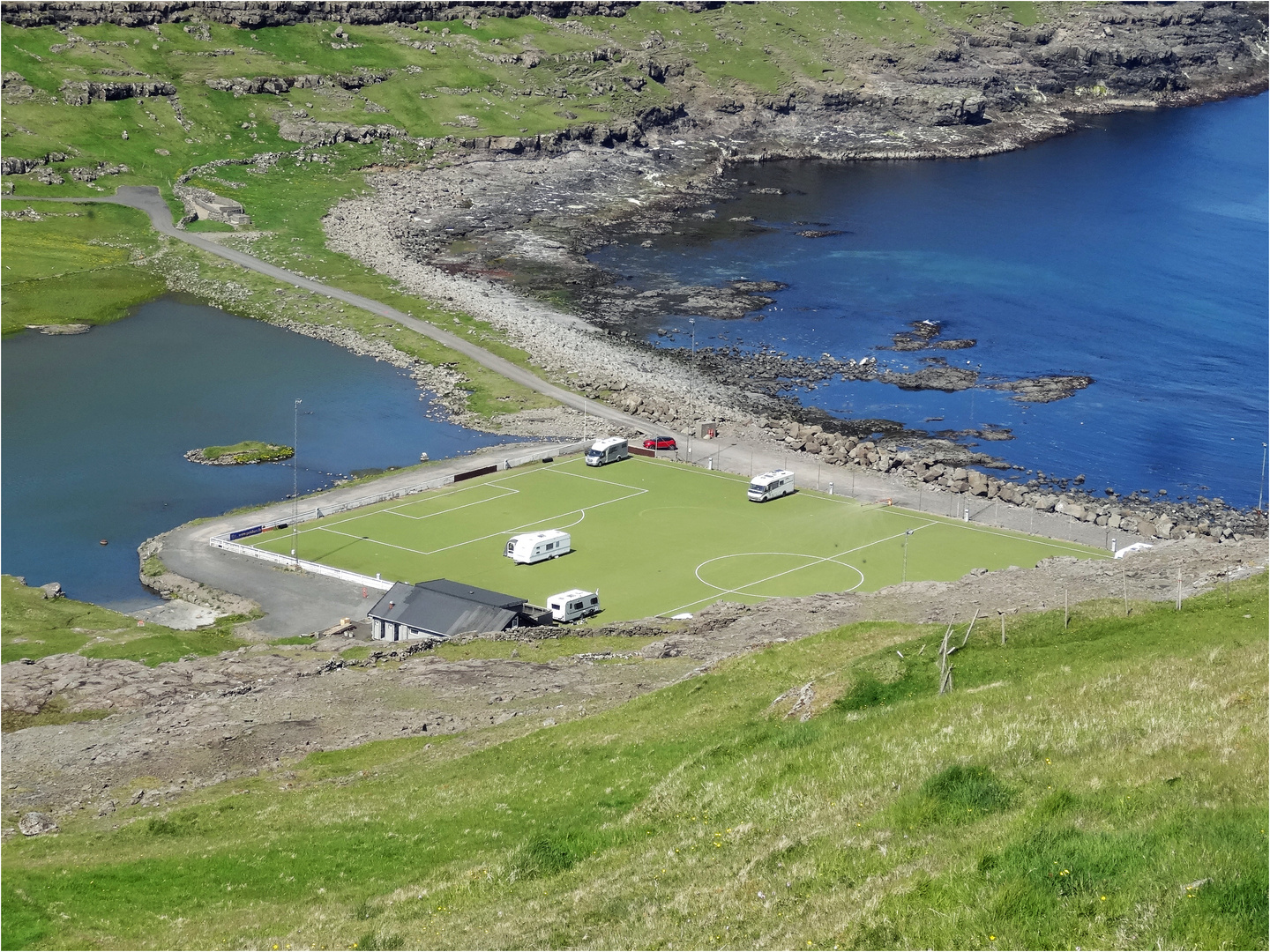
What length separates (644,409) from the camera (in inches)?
4808

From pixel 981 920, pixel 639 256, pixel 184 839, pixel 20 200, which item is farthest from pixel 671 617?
pixel 20 200

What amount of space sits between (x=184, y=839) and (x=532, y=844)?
1627 cm

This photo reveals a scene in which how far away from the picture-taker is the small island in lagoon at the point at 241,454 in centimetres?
11344

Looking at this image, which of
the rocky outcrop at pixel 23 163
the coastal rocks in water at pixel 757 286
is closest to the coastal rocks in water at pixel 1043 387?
the coastal rocks in water at pixel 757 286

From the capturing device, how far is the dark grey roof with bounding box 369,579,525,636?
7238 centimetres

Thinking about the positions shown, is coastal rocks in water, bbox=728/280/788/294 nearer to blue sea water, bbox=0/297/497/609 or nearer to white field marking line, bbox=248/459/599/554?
blue sea water, bbox=0/297/497/609

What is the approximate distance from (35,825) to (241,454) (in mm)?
71427

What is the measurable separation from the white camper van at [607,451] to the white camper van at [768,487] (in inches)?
515

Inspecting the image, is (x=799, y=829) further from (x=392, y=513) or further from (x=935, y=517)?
(x=392, y=513)

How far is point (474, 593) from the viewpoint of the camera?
250ft

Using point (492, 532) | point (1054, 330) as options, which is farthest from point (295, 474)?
point (1054, 330)

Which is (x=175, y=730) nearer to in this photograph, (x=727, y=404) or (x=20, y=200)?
(x=727, y=404)

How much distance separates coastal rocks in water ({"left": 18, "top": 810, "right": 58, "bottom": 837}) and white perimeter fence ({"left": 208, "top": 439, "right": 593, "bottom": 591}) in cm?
3645

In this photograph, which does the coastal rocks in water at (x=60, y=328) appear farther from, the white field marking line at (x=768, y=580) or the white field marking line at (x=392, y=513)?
the white field marking line at (x=768, y=580)
